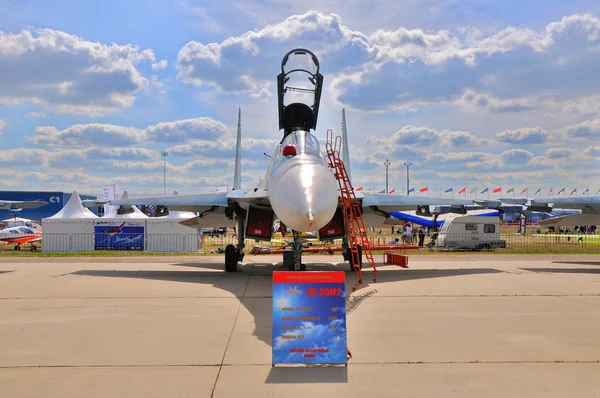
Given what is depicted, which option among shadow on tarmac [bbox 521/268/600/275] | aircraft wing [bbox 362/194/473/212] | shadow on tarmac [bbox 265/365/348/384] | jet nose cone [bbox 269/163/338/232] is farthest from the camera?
shadow on tarmac [bbox 521/268/600/275]

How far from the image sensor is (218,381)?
5.06 metres

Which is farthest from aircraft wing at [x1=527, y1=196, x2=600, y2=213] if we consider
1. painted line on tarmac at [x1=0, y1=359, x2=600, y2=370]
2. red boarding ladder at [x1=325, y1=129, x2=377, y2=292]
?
painted line on tarmac at [x1=0, y1=359, x2=600, y2=370]

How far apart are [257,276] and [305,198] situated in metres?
7.00

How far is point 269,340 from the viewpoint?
22.2 ft

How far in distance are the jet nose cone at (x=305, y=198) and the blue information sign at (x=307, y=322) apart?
7.85ft

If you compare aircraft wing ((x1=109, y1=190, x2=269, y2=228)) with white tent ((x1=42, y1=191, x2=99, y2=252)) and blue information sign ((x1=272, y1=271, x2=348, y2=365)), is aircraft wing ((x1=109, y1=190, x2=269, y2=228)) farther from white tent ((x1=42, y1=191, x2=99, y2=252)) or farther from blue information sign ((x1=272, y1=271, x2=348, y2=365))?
white tent ((x1=42, y1=191, x2=99, y2=252))

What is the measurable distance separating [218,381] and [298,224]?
11.2ft

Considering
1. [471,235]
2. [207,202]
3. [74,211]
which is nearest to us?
[207,202]

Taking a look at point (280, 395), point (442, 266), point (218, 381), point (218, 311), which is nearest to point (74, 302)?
point (218, 311)

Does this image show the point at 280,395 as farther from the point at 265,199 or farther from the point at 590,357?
the point at 265,199

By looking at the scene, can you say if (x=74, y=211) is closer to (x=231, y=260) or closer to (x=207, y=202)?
(x=231, y=260)

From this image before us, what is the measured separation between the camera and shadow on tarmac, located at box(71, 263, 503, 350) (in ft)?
32.6

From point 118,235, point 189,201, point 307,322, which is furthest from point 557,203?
point 118,235

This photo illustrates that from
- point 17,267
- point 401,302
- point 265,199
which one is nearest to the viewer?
point 401,302
